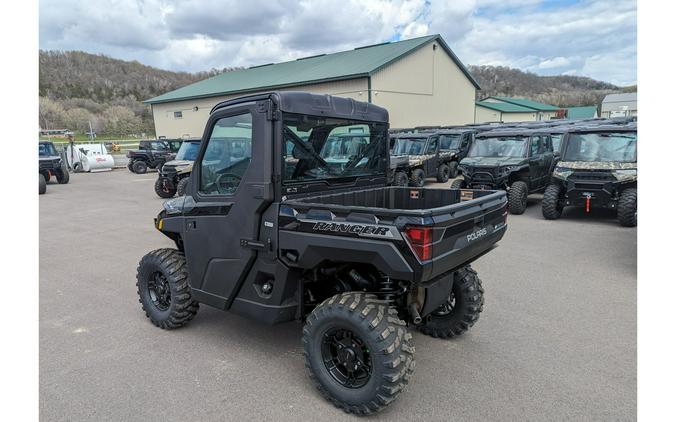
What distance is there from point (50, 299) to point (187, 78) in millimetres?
103413

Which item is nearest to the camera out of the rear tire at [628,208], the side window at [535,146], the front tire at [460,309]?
the front tire at [460,309]

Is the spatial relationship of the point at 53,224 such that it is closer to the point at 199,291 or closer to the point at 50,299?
the point at 50,299

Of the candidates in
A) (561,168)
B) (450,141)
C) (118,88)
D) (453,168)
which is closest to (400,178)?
(453,168)

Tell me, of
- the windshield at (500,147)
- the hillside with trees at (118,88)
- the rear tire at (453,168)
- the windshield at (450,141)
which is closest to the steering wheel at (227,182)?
the windshield at (500,147)

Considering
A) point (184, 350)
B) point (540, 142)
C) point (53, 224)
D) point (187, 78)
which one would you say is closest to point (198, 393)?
point (184, 350)

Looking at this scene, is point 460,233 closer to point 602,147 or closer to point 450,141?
point 602,147

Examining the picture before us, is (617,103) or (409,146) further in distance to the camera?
(617,103)

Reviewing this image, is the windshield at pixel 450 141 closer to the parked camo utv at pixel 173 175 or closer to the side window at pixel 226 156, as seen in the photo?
the parked camo utv at pixel 173 175

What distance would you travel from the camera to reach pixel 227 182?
12.0ft

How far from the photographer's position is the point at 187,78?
326ft

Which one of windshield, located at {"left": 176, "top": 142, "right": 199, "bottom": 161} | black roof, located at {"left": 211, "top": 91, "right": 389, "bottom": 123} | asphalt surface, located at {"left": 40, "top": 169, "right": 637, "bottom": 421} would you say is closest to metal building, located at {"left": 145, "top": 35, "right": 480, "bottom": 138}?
windshield, located at {"left": 176, "top": 142, "right": 199, "bottom": 161}

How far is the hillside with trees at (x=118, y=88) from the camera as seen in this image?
60.9m

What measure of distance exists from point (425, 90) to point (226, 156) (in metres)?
27.5

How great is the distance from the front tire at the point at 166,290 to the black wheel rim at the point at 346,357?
Result: 1667 mm
